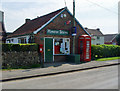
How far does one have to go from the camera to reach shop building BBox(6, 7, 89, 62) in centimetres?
1487

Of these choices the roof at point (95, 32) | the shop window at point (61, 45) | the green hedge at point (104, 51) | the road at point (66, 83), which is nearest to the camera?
the road at point (66, 83)

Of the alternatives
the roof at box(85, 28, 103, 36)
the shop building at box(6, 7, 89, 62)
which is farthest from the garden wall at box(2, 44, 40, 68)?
the roof at box(85, 28, 103, 36)

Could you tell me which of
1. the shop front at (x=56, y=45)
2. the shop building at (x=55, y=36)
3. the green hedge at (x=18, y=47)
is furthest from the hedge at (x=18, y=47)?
the shop front at (x=56, y=45)

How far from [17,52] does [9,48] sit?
73 cm

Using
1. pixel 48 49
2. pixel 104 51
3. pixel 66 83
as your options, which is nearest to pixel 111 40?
pixel 104 51

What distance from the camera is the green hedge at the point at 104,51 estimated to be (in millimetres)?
18934

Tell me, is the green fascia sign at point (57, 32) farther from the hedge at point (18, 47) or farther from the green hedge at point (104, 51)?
the green hedge at point (104, 51)

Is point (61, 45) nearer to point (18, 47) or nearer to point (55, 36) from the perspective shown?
point (55, 36)

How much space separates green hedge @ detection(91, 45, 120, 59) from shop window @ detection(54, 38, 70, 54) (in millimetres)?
3765

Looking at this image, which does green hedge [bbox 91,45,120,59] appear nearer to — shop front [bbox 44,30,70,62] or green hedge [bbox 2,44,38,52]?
shop front [bbox 44,30,70,62]

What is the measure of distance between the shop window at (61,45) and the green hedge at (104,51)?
3765 millimetres

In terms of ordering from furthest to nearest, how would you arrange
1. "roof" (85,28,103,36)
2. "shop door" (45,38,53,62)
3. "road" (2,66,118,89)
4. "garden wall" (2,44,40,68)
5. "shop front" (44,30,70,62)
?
"roof" (85,28,103,36)
"shop front" (44,30,70,62)
"shop door" (45,38,53,62)
"garden wall" (2,44,40,68)
"road" (2,66,118,89)

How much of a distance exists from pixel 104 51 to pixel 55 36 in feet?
27.0

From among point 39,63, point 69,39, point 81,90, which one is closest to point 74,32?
point 69,39
